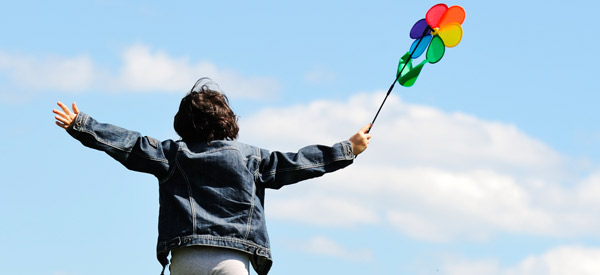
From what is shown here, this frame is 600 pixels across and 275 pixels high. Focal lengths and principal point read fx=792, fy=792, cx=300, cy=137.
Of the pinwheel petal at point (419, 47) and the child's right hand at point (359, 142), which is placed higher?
the pinwheel petal at point (419, 47)

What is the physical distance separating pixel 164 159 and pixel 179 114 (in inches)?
13.3

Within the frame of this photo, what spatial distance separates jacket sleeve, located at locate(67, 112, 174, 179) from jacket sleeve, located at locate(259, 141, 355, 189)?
2.03 ft

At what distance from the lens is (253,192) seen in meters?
4.77

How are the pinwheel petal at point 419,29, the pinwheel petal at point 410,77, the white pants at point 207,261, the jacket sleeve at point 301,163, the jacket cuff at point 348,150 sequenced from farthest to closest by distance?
the pinwheel petal at point 419,29, the pinwheel petal at point 410,77, the jacket cuff at point 348,150, the jacket sleeve at point 301,163, the white pants at point 207,261

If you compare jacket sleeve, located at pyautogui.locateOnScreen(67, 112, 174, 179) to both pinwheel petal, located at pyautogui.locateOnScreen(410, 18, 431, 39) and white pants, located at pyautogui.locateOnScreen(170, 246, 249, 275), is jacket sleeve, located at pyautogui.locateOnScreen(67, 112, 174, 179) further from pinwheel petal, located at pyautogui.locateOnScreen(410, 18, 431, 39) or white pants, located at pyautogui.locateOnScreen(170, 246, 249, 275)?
pinwheel petal, located at pyautogui.locateOnScreen(410, 18, 431, 39)

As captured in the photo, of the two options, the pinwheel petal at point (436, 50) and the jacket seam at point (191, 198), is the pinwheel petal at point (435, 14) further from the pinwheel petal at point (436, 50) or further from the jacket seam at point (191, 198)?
the jacket seam at point (191, 198)

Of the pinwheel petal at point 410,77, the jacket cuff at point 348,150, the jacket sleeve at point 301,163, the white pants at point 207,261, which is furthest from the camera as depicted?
the pinwheel petal at point 410,77

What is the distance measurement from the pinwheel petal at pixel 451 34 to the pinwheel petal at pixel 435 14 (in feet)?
0.28

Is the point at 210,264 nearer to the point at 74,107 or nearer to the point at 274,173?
the point at 274,173

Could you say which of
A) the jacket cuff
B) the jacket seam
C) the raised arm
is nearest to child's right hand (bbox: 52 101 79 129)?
the raised arm

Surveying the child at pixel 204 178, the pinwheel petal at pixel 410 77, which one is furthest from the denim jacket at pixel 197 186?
the pinwheel petal at pixel 410 77

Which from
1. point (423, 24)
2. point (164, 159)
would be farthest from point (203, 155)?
point (423, 24)

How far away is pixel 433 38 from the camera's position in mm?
5641

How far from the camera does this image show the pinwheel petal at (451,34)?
5555 millimetres
